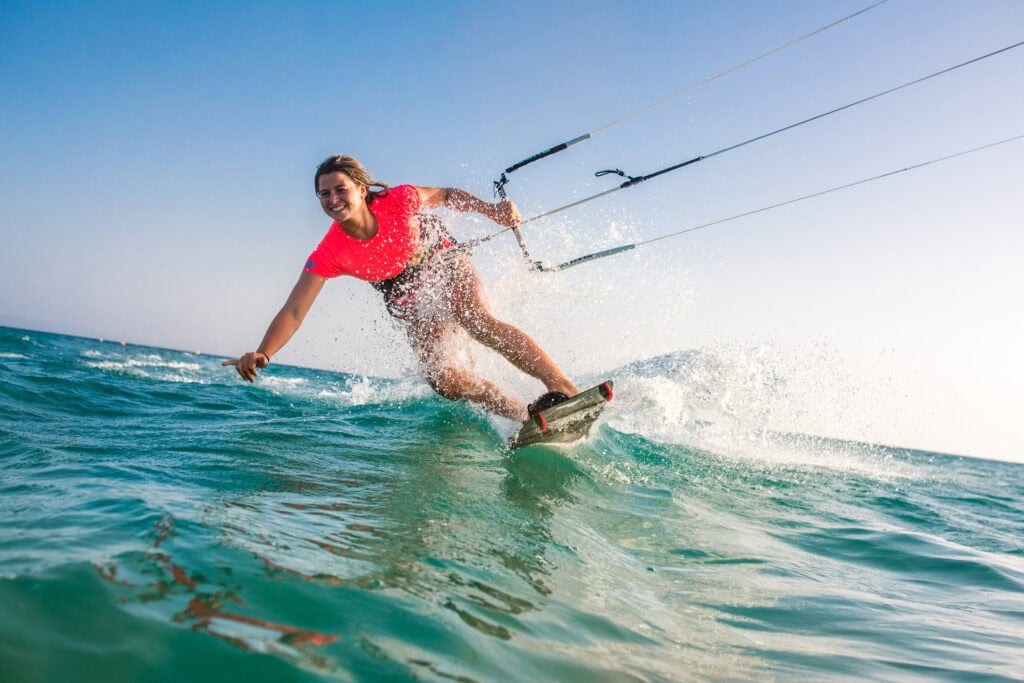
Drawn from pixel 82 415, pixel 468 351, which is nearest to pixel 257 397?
pixel 82 415

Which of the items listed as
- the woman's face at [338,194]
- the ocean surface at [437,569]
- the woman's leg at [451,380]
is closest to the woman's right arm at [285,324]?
the woman's face at [338,194]

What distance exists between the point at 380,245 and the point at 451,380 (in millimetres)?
1793

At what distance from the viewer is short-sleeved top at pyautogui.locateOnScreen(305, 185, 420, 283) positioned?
452 centimetres

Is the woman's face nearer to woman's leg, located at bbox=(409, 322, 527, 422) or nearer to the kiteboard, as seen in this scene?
woman's leg, located at bbox=(409, 322, 527, 422)

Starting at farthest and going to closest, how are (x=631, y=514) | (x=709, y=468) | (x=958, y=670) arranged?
(x=709, y=468) < (x=631, y=514) < (x=958, y=670)

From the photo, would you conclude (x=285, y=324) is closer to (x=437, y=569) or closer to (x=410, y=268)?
(x=410, y=268)

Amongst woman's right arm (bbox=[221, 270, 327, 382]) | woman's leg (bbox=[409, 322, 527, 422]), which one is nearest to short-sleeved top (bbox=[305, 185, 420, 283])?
woman's right arm (bbox=[221, 270, 327, 382])

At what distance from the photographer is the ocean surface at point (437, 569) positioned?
1356 millimetres

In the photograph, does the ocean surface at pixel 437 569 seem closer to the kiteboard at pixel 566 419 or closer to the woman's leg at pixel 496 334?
the kiteboard at pixel 566 419

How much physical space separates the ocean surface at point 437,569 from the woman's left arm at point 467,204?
2105 mm

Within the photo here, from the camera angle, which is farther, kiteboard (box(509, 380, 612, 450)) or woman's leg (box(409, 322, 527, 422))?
woman's leg (box(409, 322, 527, 422))

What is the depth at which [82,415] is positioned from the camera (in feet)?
19.9

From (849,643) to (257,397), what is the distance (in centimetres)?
982

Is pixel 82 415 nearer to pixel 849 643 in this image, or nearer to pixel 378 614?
pixel 378 614
